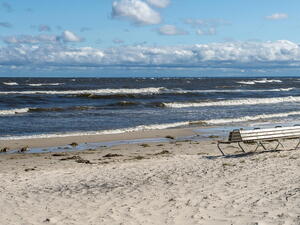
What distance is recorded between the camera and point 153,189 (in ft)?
27.7

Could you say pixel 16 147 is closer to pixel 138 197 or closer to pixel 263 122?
pixel 138 197

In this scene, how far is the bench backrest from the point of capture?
1227 centimetres

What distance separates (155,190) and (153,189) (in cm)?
9

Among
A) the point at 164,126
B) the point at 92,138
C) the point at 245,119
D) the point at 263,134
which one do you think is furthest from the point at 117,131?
the point at 245,119

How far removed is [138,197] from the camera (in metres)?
7.89

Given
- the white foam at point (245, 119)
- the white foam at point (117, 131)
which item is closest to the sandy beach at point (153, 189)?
the white foam at point (117, 131)

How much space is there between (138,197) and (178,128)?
43.6ft

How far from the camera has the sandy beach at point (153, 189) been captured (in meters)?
6.75

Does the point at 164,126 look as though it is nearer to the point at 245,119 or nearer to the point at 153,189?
the point at 245,119

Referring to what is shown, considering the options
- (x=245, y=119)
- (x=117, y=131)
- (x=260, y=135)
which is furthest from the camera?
(x=245, y=119)

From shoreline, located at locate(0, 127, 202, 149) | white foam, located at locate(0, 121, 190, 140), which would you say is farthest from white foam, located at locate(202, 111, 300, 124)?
shoreline, located at locate(0, 127, 202, 149)

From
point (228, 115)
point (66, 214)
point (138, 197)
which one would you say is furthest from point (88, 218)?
point (228, 115)

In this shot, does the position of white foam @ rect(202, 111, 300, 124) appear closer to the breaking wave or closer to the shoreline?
the breaking wave

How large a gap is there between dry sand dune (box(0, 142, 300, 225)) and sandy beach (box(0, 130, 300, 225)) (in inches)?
0.5
